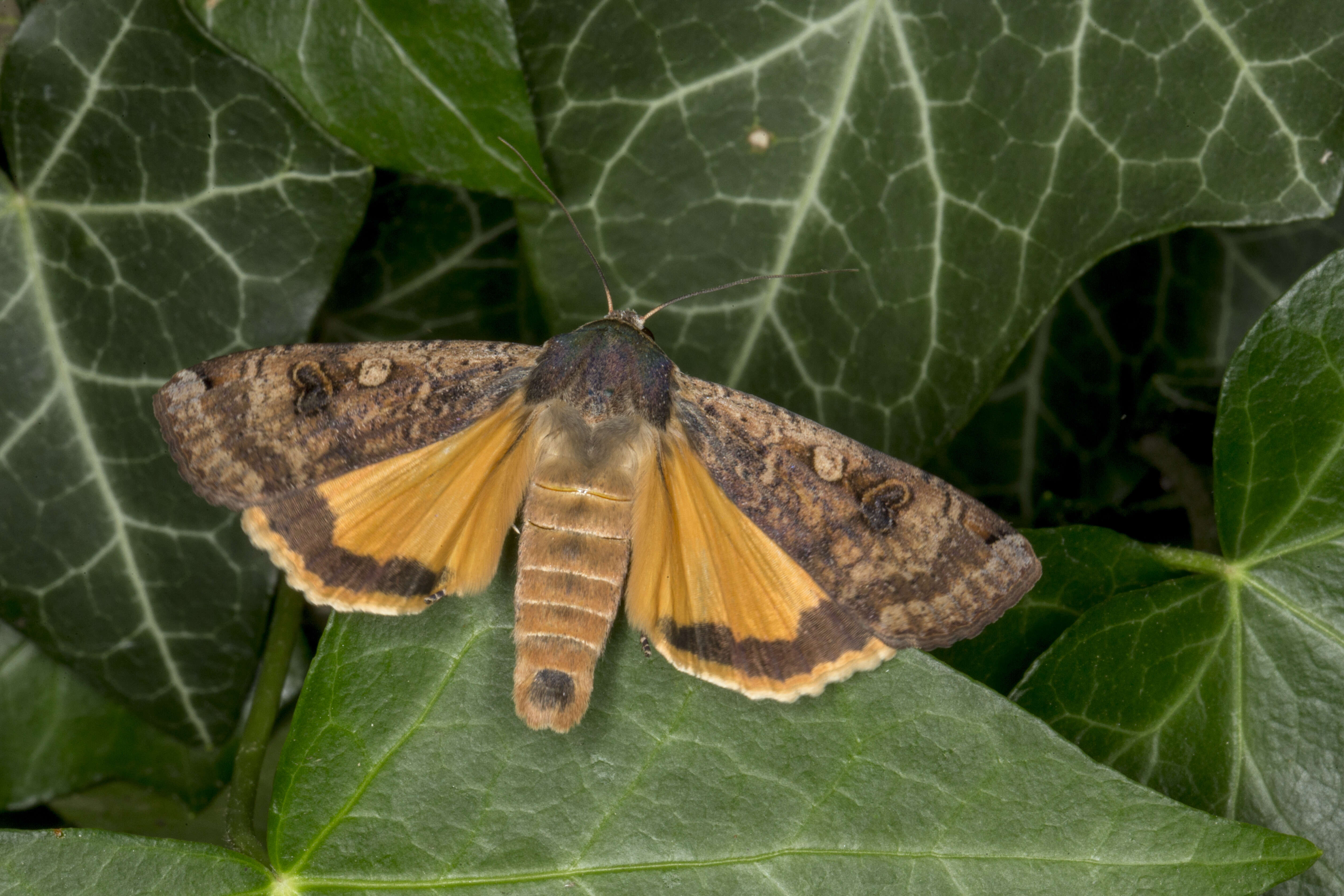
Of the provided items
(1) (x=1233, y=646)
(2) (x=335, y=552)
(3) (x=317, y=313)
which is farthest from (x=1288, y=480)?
(3) (x=317, y=313)

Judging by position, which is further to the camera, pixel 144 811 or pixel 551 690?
pixel 144 811

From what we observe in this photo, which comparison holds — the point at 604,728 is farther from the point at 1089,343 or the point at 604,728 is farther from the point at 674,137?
the point at 1089,343

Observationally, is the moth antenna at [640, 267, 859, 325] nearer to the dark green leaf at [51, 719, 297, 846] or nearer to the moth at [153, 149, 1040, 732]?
the moth at [153, 149, 1040, 732]

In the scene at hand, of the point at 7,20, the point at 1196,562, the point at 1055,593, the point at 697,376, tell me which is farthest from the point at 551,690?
the point at 7,20

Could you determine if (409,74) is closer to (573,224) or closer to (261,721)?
(573,224)

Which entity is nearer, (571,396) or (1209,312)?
(571,396)
